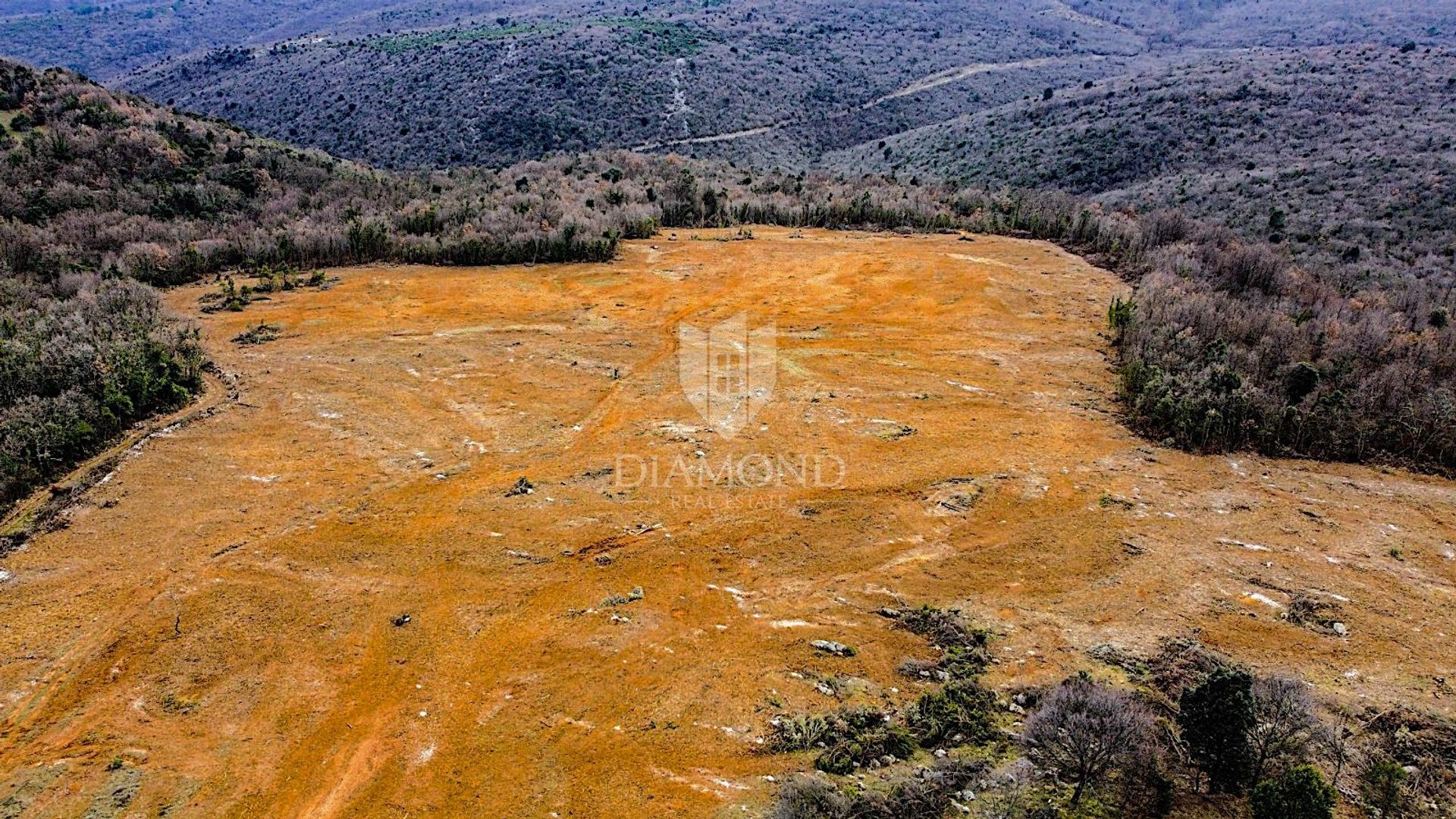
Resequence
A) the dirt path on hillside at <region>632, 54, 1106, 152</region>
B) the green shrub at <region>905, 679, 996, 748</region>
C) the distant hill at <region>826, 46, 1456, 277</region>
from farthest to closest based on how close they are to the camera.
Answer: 1. the dirt path on hillside at <region>632, 54, 1106, 152</region>
2. the distant hill at <region>826, 46, 1456, 277</region>
3. the green shrub at <region>905, 679, 996, 748</region>

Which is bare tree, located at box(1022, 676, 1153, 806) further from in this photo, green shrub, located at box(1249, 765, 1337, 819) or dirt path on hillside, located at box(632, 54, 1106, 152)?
dirt path on hillside, located at box(632, 54, 1106, 152)

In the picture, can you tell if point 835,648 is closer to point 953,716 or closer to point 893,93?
point 953,716

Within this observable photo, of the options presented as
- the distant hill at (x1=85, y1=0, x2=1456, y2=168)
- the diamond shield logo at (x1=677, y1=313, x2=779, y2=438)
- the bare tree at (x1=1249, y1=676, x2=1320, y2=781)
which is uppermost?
the distant hill at (x1=85, y1=0, x2=1456, y2=168)

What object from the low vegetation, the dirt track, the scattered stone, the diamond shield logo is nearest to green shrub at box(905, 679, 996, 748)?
the low vegetation

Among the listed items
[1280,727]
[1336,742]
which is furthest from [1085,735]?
[1336,742]

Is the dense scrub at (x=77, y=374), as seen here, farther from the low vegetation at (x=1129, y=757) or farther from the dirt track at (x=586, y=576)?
the low vegetation at (x=1129, y=757)

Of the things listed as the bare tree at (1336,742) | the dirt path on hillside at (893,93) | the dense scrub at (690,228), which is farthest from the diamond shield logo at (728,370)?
the dirt path on hillside at (893,93)
